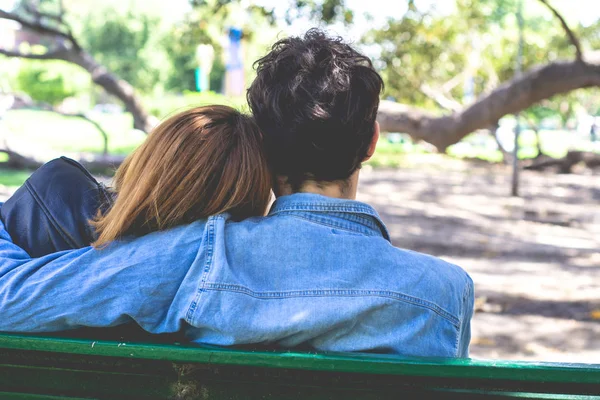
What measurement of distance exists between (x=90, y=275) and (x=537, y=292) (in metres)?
6.18

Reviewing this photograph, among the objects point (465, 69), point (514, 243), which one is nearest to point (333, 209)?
point (514, 243)

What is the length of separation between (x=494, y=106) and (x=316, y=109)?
4.34 m

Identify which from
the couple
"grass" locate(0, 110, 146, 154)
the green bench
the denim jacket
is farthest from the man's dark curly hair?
"grass" locate(0, 110, 146, 154)

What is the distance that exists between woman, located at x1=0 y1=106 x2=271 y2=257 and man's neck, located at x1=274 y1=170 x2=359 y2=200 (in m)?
0.11

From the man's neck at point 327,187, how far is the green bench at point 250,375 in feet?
1.53

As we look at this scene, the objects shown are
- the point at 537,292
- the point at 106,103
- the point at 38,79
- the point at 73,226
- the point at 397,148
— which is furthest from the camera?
the point at 106,103

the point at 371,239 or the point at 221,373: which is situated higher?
the point at 371,239

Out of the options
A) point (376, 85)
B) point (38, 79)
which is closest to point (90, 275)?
point (376, 85)

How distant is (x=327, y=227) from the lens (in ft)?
5.43

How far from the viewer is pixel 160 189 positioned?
1.60 m

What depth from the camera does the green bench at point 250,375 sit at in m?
1.38

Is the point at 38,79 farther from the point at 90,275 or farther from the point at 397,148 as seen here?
the point at 90,275

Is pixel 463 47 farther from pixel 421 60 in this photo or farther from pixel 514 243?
pixel 514 243

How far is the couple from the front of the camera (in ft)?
5.03
